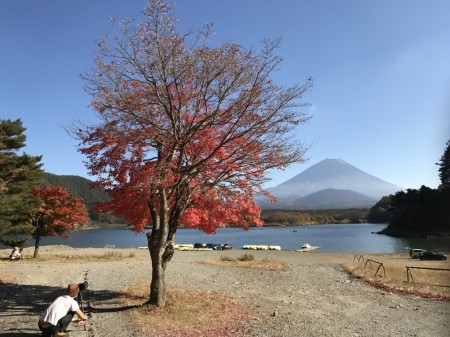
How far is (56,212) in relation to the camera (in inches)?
1373

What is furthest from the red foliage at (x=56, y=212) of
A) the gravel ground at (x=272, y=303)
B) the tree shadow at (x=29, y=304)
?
the tree shadow at (x=29, y=304)

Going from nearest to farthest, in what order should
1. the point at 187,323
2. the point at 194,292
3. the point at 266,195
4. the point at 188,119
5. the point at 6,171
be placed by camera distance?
the point at 187,323
the point at 188,119
the point at 266,195
the point at 194,292
the point at 6,171

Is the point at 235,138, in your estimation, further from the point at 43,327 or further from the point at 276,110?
the point at 43,327

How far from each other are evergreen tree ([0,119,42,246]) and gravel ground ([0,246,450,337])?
6.85 meters

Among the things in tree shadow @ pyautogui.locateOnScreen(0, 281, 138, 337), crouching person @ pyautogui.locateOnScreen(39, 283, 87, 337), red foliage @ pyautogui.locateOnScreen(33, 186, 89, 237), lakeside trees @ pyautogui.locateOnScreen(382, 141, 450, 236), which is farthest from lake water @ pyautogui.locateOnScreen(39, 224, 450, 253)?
crouching person @ pyautogui.locateOnScreen(39, 283, 87, 337)

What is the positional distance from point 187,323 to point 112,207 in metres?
4.83

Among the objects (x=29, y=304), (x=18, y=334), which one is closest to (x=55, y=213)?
(x=29, y=304)

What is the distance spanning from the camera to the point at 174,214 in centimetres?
1212

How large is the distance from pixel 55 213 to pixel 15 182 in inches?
256

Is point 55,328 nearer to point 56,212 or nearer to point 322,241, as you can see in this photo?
point 56,212

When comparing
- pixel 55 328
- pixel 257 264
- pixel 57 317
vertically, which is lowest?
pixel 257 264

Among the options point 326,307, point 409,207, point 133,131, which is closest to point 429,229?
point 409,207

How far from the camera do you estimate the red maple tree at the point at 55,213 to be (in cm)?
3472

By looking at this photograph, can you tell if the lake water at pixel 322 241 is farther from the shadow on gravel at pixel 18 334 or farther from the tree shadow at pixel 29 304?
the shadow on gravel at pixel 18 334
